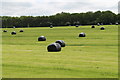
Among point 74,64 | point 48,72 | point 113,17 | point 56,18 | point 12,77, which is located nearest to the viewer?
→ point 12,77

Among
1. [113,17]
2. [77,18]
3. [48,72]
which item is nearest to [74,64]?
[48,72]

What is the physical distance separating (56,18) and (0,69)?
10837cm

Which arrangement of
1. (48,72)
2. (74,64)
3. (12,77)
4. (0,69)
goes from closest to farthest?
(12,77) < (48,72) < (0,69) < (74,64)

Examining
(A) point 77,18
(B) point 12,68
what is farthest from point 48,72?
(A) point 77,18

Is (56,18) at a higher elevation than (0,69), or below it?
higher

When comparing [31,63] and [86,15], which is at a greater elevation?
[86,15]

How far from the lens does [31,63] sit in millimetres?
16609

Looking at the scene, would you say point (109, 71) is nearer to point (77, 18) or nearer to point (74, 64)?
point (74, 64)

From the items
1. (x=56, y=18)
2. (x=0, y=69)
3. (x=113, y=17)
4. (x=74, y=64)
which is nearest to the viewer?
(x=0, y=69)

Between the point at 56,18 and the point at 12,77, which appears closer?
the point at 12,77

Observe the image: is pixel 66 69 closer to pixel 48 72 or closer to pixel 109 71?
pixel 48 72

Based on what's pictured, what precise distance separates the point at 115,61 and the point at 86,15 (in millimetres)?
108990

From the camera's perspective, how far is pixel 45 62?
16875mm

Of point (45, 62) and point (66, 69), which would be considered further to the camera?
point (45, 62)
